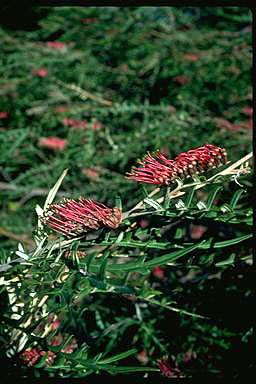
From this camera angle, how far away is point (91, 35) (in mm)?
1622

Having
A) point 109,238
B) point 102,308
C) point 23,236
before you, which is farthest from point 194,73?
point 109,238

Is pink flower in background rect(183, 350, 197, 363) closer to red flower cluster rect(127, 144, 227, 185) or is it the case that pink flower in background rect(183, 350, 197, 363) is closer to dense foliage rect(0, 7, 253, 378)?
dense foliage rect(0, 7, 253, 378)

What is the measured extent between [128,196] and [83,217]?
2.57ft

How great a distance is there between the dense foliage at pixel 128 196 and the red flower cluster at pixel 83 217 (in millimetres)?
11

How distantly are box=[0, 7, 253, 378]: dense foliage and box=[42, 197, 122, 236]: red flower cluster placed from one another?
1cm

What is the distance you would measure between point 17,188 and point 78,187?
0.17 metres

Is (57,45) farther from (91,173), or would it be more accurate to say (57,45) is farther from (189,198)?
(189,198)

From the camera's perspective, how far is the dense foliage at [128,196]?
0.38 metres

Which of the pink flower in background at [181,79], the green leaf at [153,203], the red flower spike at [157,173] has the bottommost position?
the pink flower in background at [181,79]

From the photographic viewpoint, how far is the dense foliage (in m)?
0.38

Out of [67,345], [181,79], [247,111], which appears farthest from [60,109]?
[67,345]

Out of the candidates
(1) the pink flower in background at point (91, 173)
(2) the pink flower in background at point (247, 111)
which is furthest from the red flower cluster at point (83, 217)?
(2) the pink flower in background at point (247, 111)

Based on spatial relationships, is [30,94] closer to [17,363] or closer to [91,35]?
[91,35]

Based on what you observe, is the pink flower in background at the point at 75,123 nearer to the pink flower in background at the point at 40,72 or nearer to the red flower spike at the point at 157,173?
the pink flower in background at the point at 40,72
